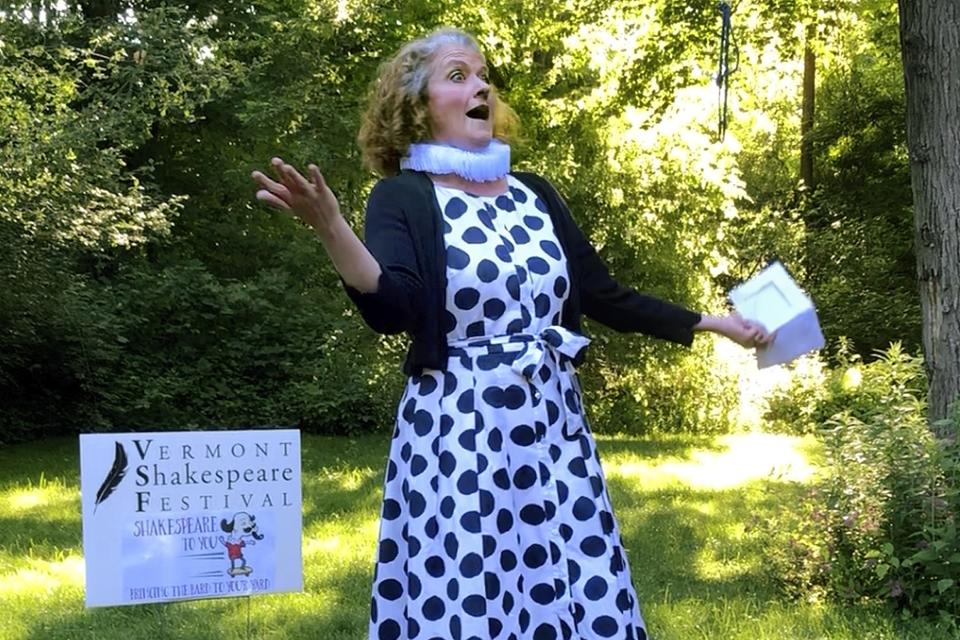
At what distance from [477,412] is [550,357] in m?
0.19

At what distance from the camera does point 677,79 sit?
9234 millimetres

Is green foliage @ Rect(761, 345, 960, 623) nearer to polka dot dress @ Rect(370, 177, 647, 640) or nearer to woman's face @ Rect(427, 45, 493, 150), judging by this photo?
polka dot dress @ Rect(370, 177, 647, 640)

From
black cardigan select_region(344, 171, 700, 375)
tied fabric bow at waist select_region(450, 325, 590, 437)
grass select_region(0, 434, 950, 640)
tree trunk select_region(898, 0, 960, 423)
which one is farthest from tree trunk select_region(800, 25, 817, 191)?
tied fabric bow at waist select_region(450, 325, 590, 437)

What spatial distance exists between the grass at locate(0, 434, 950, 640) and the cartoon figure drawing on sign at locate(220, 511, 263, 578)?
0.55 meters

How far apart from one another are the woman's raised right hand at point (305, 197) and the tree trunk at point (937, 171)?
3368mm

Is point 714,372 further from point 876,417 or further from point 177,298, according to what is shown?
point 876,417

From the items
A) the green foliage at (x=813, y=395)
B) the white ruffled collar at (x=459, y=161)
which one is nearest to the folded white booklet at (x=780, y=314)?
the white ruffled collar at (x=459, y=161)

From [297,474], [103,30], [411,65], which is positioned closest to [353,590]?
[297,474]

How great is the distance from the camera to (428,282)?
1.79 metres

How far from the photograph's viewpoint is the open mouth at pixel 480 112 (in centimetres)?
200

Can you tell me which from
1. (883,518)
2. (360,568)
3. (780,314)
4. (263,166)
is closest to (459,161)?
(780,314)

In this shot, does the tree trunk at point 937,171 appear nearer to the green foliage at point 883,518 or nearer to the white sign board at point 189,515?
the green foliage at point 883,518

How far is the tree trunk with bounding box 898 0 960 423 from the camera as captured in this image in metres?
4.06

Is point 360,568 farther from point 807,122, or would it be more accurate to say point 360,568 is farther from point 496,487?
point 807,122
